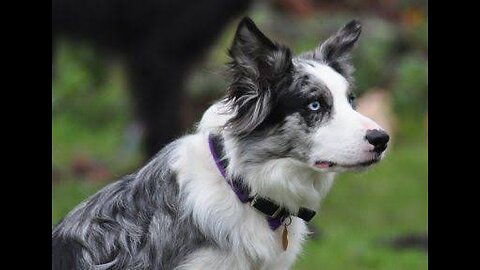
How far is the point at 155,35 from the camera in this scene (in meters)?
8.36

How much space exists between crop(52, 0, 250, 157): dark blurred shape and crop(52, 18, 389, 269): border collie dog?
3676 millimetres

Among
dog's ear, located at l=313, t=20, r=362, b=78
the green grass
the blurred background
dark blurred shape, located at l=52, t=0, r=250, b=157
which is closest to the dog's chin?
dog's ear, located at l=313, t=20, r=362, b=78

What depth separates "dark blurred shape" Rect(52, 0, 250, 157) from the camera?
8250 millimetres

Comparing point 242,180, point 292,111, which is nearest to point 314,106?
point 292,111

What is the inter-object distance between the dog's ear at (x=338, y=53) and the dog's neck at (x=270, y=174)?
0.54 m

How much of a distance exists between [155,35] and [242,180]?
4068mm

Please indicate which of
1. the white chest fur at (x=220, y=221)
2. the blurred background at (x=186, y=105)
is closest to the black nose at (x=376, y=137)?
the white chest fur at (x=220, y=221)

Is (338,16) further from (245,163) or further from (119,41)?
(245,163)

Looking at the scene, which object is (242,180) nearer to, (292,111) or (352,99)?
(292,111)

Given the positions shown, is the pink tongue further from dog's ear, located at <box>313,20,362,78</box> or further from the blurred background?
the blurred background

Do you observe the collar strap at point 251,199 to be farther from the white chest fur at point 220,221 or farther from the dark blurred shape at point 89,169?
the dark blurred shape at point 89,169

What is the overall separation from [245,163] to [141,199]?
0.53 m

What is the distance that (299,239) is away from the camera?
4.74 m
